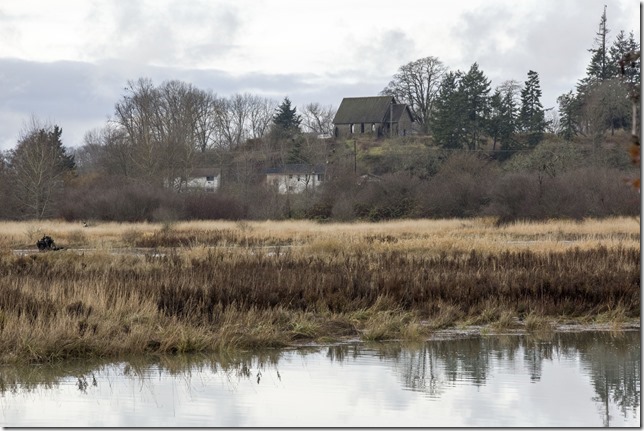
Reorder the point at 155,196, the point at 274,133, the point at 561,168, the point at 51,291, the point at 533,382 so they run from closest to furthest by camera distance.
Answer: the point at 533,382
the point at 51,291
the point at 155,196
the point at 561,168
the point at 274,133

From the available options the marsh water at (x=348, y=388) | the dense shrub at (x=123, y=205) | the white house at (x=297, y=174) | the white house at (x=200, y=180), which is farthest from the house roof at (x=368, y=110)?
the marsh water at (x=348, y=388)

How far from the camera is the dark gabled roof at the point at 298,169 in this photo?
8245 cm

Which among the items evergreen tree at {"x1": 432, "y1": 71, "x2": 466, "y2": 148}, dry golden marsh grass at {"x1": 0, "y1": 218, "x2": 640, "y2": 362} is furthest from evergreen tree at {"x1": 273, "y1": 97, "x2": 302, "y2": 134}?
dry golden marsh grass at {"x1": 0, "y1": 218, "x2": 640, "y2": 362}

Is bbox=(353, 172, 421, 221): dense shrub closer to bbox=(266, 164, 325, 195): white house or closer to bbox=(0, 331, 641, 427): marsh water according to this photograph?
bbox=(266, 164, 325, 195): white house

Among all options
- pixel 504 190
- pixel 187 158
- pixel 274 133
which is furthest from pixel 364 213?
pixel 274 133

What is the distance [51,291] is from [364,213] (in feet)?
143

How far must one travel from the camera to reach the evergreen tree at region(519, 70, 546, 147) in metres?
78.0

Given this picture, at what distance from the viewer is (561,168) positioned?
59500mm

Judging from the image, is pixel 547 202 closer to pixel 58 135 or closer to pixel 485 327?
pixel 485 327

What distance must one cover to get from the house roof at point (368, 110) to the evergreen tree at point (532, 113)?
15.4m

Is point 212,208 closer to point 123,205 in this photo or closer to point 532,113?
point 123,205

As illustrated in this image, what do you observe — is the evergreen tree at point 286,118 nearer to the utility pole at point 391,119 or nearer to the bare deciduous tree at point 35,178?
the utility pole at point 391,119

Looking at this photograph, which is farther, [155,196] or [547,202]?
[155,196]

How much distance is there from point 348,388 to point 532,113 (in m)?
72.5
